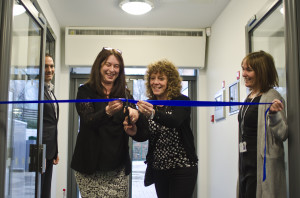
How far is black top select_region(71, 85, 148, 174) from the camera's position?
157 centimetres

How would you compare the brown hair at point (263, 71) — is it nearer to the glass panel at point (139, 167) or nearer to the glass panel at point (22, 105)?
the glass panel at point (22, 105)

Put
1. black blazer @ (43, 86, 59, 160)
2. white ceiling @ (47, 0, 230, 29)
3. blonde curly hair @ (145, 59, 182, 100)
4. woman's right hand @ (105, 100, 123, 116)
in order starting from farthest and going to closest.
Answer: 1. white ceiling @ (47, 0, 230, 29)
2. black blazer @ (43, 86, 59, 160)
3. blonde curly hair @ (145, 59, 182, 100)
4. woman's right hand @ (105, 100, 123, 116)

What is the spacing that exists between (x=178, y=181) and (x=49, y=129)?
1.28m

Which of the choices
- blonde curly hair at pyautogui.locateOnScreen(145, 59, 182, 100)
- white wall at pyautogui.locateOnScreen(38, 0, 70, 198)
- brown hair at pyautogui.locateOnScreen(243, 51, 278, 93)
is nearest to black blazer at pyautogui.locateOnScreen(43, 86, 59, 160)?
blonde curly hair at pyautogui.locateOnScreen(145, 59, 182, 100)

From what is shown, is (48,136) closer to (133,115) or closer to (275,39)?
(133,115)

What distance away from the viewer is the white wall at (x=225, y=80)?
12.3ft

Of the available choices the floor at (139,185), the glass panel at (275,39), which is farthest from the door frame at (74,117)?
the glass panel at (275,39)

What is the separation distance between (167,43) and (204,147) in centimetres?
172

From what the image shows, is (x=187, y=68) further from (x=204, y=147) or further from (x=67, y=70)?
(x=67, y=70)

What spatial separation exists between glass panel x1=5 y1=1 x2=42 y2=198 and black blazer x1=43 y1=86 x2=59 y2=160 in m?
0.31

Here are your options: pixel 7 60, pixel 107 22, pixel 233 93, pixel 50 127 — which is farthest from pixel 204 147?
pixel 7 60

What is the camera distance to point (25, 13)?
7.31 ft

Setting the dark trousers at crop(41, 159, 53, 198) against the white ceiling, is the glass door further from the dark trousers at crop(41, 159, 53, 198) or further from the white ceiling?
the dark trousers at crop(41, 159, 53, 198)

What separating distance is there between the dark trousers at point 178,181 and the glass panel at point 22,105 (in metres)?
0.90
